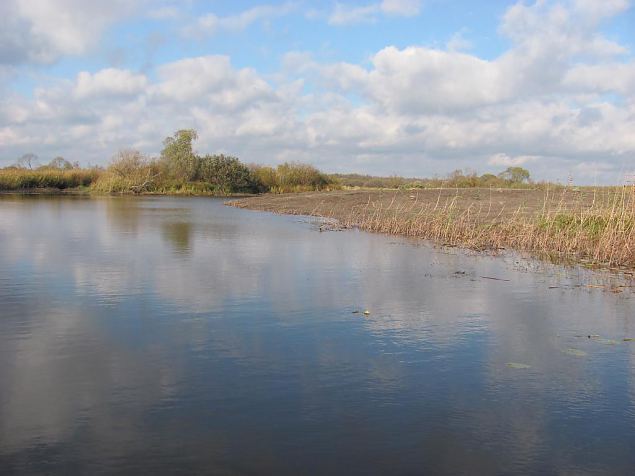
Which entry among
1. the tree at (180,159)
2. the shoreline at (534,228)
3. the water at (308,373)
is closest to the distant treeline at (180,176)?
the tree at (180,159)

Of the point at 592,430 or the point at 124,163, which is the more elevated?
the point at 124,163

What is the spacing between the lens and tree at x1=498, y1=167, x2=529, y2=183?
4181cm

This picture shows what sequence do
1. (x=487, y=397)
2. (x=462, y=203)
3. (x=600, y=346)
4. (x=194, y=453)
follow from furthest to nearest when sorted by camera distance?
(x=462, y=203), (x=600, y=346), (x=487, y=397), (x=194, y=453)

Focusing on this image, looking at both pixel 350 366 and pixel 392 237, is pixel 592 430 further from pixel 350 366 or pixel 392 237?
pixel 392 237

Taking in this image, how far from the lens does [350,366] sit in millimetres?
6375

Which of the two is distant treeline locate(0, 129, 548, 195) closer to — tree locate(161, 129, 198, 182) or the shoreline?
tree locate(161, 129, 198, 182)

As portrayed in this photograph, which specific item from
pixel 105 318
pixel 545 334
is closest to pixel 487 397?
pixel 545 334

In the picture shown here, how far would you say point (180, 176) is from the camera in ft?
211

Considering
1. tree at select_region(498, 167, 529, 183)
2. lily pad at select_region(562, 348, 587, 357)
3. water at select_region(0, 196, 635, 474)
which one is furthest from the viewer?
tree at select_region(498, 167, 529, 183)

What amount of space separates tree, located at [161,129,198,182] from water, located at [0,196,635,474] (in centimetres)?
5315

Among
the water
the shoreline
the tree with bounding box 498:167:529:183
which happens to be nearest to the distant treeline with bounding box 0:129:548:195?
the tree with bounding box 498:167:529:183

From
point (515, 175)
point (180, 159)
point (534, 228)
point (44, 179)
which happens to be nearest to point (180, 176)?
point (180, 159)

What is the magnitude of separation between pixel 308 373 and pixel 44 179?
63204 mm

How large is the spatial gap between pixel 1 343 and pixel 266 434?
157 inches
